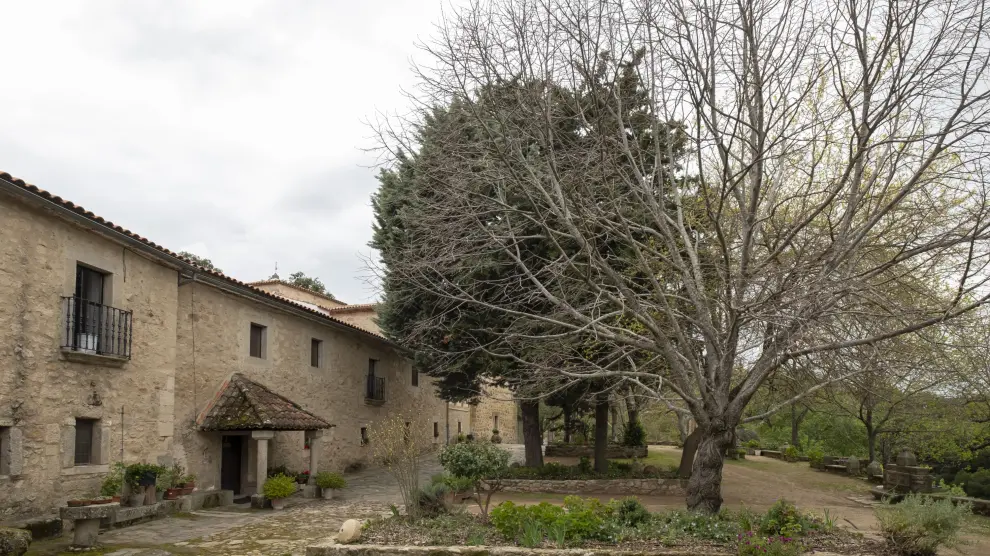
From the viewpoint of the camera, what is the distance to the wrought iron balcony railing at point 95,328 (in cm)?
1113

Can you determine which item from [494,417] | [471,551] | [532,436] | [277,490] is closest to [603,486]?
[532,436]

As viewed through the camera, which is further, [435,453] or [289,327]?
[435,453]

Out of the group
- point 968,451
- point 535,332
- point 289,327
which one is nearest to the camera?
point 535,332

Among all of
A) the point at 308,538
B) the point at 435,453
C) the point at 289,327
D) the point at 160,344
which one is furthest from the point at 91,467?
the point at 435,453

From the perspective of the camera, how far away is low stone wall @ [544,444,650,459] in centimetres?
2475

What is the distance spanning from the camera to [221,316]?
15.3 metres

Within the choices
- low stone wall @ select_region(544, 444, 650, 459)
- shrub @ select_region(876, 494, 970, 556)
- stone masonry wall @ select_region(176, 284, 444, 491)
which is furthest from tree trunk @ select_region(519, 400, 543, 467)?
shrub @ select_region(876, 494, 970, 556)

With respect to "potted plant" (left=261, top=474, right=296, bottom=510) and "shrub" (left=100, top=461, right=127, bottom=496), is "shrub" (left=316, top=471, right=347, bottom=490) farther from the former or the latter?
"shrub" (left=100, top=461, right=127, bottom=496)

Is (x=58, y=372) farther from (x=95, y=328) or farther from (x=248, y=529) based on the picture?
(x=248, y=529)

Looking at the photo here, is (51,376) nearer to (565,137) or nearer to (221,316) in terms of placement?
(221,316)

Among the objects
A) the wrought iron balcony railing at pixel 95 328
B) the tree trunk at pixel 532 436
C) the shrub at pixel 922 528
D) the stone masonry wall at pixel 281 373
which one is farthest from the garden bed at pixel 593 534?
the tree trunk at pixel 532 436

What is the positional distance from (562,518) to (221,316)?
32.2ft

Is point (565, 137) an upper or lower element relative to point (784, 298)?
upper

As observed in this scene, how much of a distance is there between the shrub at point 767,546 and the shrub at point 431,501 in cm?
438
